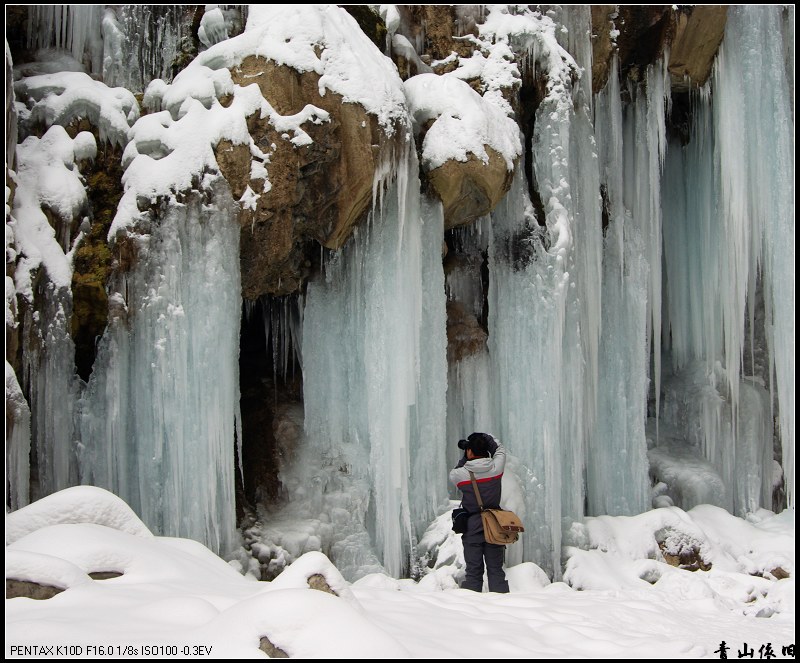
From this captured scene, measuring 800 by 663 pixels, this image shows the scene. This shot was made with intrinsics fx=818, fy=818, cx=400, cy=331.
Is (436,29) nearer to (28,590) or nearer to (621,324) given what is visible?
(621,324)

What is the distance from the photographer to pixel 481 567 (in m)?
6.16

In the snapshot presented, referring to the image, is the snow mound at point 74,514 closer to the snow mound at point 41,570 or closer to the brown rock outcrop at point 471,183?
the snow mound at point 41,570

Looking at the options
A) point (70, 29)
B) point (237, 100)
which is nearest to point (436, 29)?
point (237, 100)

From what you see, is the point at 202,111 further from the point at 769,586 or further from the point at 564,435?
the point at 769,586

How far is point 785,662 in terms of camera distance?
12.6 ft

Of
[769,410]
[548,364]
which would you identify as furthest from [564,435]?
[769,410]

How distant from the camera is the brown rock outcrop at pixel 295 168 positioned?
23.1ft

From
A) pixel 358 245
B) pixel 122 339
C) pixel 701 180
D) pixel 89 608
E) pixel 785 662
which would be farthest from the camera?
pixel 701 180

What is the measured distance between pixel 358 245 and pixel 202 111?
6.12ft

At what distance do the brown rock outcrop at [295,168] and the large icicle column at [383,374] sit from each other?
13.0 inches

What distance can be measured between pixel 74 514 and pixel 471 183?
15.8ft

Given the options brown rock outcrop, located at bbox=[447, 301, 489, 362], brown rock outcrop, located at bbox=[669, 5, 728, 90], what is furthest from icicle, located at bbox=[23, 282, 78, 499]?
brown rock outcrop, located at bbox=[669, 5, 728, 90]

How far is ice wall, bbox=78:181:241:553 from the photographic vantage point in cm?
664

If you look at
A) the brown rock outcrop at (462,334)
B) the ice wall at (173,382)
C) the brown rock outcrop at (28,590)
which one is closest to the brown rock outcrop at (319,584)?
the brown rock outcrop at (28,590)
